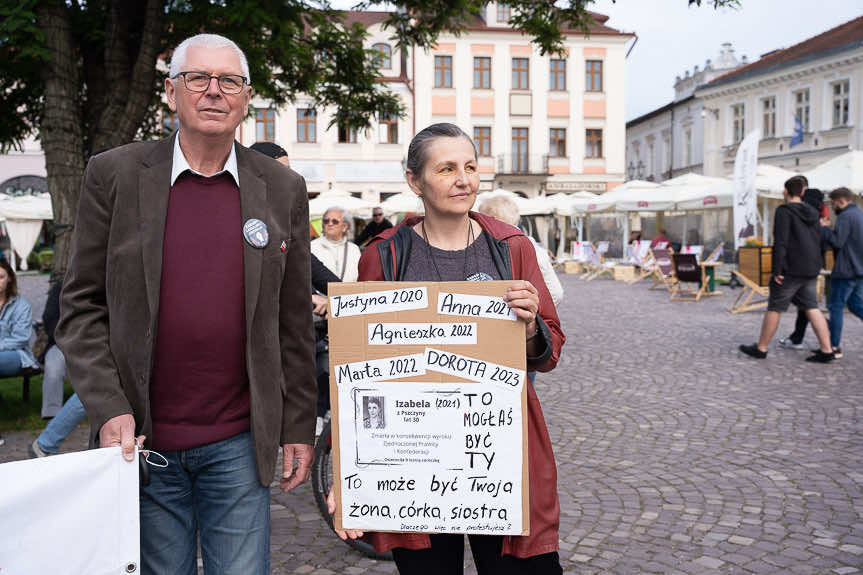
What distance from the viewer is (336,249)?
6.01 m

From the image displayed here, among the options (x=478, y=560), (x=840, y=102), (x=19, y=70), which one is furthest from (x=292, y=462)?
(x=840, y=102)

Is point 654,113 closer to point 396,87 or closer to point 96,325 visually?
point 396,87

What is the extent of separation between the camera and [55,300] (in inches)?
258

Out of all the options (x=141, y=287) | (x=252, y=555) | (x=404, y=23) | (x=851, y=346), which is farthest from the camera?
(x=851, y=346)

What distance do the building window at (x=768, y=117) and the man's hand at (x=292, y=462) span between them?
135 feet

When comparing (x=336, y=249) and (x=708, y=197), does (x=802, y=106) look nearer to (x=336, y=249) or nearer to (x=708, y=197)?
(x=708, y=197)

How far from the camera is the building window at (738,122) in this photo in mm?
42094

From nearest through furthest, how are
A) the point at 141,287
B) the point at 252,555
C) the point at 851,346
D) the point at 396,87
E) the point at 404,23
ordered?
the point at 141,287 < the point at 252,555 < the point at 404,23 < the point at 851,346 < the point at 396,87

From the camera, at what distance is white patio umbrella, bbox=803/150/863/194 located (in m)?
17.6

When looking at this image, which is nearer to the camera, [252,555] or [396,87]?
[252,555]

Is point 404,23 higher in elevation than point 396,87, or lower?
lower

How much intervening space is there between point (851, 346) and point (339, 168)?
3436cm

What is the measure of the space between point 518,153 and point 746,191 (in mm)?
29089

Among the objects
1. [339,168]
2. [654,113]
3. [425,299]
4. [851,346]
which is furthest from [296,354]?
[654,113]
